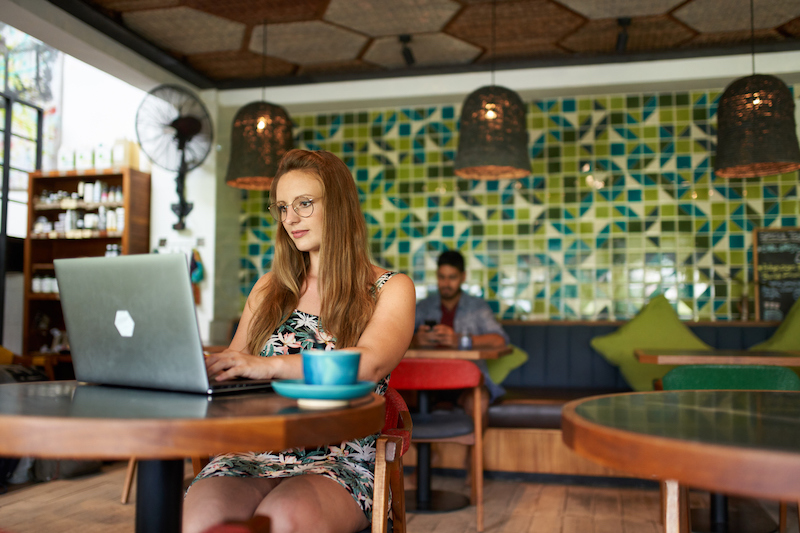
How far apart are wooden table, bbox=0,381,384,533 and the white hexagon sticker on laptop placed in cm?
11

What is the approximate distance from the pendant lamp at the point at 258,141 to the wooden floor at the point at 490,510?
6.09 feet

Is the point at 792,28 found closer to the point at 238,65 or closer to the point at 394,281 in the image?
the point at 238,65

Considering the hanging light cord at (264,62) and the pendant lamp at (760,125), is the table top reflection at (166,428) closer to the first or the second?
the pendant lamp at (760,125)

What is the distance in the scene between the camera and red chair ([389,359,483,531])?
2758 mm

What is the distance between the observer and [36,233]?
17.1 feet

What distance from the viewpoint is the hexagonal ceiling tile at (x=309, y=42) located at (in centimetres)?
421

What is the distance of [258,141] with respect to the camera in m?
3.90

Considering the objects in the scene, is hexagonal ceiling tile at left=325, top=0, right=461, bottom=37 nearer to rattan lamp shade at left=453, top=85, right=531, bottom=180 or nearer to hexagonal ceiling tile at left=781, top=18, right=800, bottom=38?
Result: rattan lamp shade at left=453, top=85, right=531, bottom=180

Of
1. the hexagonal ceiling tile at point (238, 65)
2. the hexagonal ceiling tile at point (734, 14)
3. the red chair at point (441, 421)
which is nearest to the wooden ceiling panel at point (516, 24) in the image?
the hexagonal ceiling tile at point (734, 14)

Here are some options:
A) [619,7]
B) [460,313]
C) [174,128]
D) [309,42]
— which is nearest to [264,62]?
[309,42]

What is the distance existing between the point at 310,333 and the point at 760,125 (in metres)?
2.80

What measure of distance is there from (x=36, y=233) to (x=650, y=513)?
4713 millimetres

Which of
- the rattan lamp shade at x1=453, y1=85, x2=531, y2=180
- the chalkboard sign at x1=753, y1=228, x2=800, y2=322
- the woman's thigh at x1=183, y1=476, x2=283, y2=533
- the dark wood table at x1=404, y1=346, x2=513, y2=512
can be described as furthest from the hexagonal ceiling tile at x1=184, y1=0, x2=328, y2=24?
the chalkboard sign at x1=753, y1=228, x2=800, y2=322

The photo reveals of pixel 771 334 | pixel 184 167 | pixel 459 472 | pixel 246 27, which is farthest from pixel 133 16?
pixel 771 334
